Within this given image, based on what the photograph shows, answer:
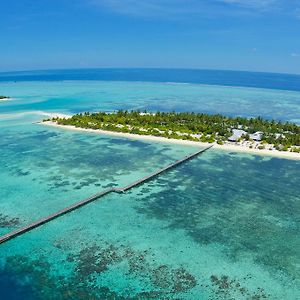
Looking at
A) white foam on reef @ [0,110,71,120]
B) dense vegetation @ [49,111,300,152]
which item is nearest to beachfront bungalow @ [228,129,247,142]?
dense vegetation @ [49,111,300,152]

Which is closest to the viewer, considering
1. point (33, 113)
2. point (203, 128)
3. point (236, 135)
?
point (236, 135)

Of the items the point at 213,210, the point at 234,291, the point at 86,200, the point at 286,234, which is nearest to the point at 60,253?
the point at 86,200

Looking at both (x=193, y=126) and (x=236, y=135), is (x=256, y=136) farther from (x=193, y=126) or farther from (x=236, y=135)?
(x=193, y=126)

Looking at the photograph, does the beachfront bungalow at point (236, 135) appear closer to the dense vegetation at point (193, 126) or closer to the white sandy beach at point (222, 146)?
the dense vegetation at point (193, 126)

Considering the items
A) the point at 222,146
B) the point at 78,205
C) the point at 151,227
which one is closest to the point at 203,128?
the point at 222,146

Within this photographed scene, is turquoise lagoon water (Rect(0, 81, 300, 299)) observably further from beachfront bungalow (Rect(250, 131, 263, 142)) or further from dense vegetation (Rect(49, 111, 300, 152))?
beachfront bungalow (Rect(250, 131, 263, 142))
